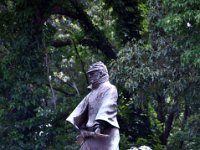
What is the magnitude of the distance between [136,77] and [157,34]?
1083 mm

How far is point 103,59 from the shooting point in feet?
49.6

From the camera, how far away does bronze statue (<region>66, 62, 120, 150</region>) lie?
19.1 feet

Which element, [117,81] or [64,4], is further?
[64,4]

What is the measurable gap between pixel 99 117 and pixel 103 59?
9346mm

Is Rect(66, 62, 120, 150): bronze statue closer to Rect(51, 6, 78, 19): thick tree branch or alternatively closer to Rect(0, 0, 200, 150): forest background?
Rect(0, 0, 200, 150): forest background

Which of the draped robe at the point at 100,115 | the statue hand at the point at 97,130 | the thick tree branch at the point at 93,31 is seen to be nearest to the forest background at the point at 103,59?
the thick tree branch at the point at 93,31

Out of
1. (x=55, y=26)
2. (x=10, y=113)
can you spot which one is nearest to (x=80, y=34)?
(x=55, y=26)

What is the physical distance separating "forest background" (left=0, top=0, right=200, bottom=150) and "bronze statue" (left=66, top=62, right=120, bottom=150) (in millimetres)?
3715

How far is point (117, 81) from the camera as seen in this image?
12.0 metres

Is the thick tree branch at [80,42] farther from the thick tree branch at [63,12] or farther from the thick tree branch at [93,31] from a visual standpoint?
the thick tree branch at [63,12]

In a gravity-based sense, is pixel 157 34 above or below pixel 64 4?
below

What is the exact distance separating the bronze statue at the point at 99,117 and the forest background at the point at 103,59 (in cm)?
371

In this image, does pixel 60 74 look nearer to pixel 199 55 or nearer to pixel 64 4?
pixel 64 4

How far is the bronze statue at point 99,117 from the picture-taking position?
230 inches
